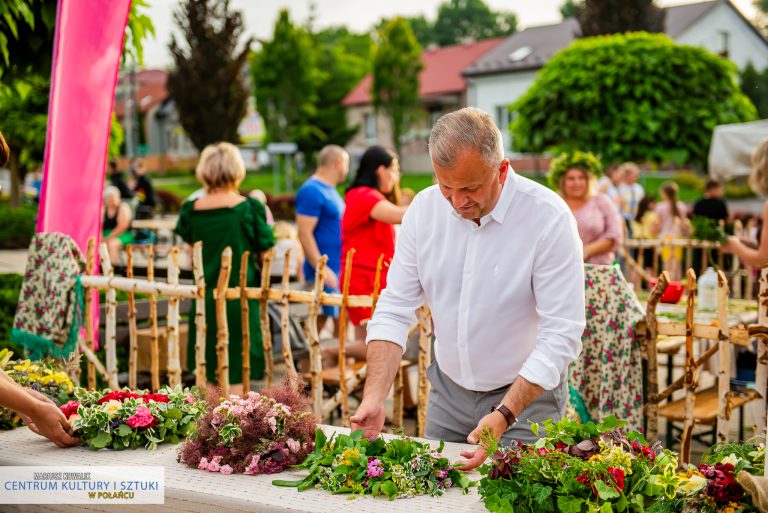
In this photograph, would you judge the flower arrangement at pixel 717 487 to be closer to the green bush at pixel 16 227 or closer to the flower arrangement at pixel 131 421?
the flower arrangement at pixel 131 421

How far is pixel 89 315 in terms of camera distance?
18.3 feet

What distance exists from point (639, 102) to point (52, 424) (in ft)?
34.9

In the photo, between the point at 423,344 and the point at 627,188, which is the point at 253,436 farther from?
the point at 627,188

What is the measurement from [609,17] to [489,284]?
28293mm

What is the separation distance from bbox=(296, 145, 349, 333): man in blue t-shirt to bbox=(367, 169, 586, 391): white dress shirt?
13.3 ft

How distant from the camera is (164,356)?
7.17 meters

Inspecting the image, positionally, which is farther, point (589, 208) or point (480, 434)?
point (589, 208)

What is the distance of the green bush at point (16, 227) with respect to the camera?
21828 millimetres

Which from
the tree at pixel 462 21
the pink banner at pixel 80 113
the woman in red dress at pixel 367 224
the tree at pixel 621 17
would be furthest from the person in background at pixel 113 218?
the tree at pixel 462 21

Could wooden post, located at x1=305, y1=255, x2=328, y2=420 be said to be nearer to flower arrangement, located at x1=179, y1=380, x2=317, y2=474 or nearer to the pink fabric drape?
the pink fabric drape

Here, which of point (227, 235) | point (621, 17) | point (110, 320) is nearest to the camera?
point (110, 320)

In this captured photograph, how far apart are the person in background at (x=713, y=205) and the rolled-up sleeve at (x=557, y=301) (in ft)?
28.7

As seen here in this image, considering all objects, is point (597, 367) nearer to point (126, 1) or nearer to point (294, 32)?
point (126, 1)

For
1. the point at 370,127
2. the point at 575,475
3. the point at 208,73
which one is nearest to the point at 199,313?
the point at 575,475
